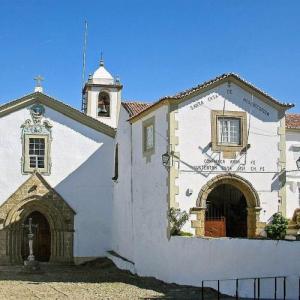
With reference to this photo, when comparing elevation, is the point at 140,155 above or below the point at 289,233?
above

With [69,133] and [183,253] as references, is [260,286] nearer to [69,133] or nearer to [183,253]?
[183,253]

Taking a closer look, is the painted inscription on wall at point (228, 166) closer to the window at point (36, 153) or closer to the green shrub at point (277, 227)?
the green shrub at point (277, 227)

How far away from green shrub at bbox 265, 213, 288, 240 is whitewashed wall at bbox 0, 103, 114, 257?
9507mm

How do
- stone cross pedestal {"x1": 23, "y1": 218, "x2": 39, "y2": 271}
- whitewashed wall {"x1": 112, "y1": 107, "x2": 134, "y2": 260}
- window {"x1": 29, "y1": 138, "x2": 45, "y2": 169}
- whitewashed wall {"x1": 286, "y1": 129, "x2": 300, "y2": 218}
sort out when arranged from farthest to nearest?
window {"x1": 29, "y1": 138, "x2": 45, "y2": 169} < whitewashed wall {"x1": 112, "y1": 107, "x2": 134, "y2": 260} < stone cross pedestal {"x1": 23, "y1": 218, "x2": 39, "y2": 271} < whitewashed wall {"x1": 286, "y1": 129, "x2": 300, "y2": 218}

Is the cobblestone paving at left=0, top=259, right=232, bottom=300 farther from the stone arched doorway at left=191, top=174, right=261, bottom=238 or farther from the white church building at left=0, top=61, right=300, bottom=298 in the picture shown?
the stone arched doorway at left=191, top=174, right=261, bottom=238

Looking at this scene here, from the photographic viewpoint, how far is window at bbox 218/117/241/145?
1948cm

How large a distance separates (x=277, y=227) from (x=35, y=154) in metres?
11.8

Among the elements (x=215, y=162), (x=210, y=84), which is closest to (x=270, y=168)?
(x=215, y=162)

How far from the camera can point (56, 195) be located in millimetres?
26188

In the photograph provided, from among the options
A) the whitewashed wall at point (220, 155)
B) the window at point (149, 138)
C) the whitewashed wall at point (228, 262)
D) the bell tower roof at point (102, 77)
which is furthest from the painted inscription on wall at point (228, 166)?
the bell tower roof at point (102, 77)

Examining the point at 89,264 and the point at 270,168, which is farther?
the point at 89,264

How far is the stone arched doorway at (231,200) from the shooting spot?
18938 millimetres

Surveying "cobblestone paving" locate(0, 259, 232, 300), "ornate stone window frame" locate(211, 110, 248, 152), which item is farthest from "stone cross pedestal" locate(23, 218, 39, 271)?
"ornate stone window frame" locate(211, 110, 248, 152)

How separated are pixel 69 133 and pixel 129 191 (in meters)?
4.99
